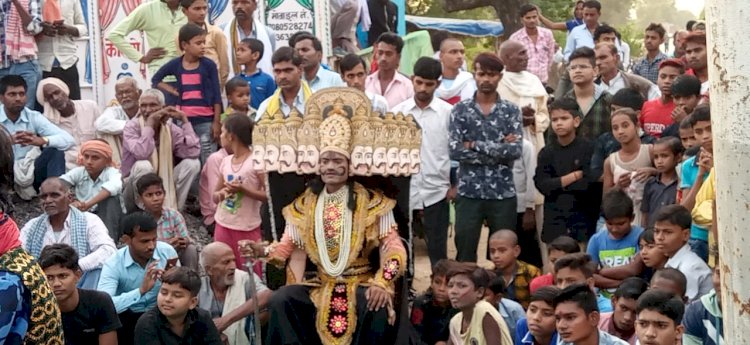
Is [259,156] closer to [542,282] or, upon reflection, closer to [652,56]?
[542,282]

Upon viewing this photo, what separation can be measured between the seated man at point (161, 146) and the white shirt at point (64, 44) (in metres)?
1.82

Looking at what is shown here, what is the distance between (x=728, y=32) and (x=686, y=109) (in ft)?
22.1

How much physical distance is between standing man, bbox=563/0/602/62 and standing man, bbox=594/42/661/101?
8.60 ft

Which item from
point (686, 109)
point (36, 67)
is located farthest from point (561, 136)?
point (36, 67)

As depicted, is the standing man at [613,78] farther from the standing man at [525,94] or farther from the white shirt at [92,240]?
the white shirt at [92,240]

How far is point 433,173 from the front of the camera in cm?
973

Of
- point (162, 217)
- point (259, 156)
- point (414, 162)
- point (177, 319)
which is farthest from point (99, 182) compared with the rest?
point (414, 162)

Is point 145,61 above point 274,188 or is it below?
above

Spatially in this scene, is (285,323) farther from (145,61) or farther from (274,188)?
(145,61)

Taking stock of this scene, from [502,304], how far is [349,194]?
1.20 meters

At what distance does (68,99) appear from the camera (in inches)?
427

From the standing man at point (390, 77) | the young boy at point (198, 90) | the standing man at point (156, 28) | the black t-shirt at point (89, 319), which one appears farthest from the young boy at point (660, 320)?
the standing man at point (156, 28)

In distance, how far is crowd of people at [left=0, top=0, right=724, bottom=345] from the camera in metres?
7.73

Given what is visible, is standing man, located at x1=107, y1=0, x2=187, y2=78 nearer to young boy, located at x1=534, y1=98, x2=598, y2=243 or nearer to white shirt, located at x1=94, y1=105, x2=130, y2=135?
white shirt, located at x1=94, y1=105, x2=130, y2=135
